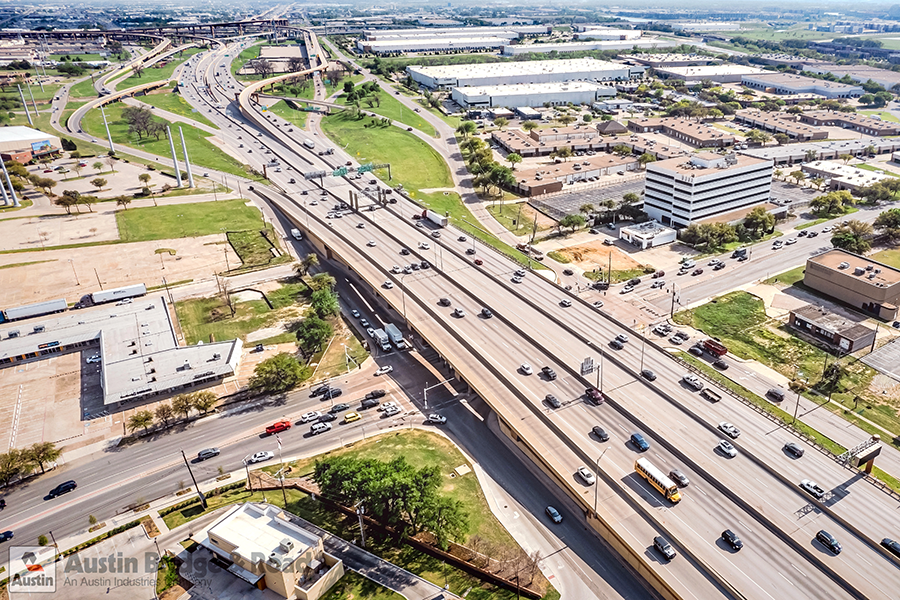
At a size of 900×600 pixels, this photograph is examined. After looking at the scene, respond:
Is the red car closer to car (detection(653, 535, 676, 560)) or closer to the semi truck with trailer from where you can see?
the semi truck with trailer

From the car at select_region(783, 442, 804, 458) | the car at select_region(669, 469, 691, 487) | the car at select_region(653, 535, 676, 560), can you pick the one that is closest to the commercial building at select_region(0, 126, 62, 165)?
the car at select_region(669, 469, 691, 487)

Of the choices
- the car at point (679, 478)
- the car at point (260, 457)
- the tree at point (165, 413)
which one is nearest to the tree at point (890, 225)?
the car at point (679, 478)

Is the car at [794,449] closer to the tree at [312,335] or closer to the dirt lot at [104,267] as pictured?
the tree at [312,335]

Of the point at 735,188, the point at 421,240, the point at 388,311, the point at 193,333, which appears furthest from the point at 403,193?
the point at 735,188

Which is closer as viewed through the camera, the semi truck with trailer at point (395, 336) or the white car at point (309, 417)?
the white car at point (309, 417)

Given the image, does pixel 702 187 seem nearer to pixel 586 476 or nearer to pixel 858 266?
pixel 858 266

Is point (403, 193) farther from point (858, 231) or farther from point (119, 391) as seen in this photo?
point (858, 231)
